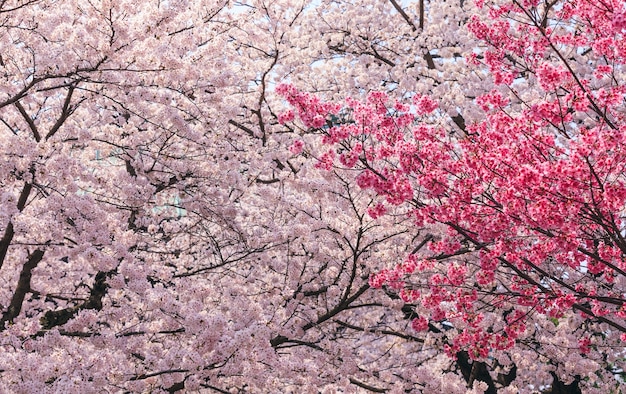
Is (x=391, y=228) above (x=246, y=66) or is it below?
below

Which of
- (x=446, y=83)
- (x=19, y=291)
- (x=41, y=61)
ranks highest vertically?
(x=446, y=83)

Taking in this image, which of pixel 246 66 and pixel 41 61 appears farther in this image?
pixel 246 66

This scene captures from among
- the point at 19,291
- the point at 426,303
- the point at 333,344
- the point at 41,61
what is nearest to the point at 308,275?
the point at 333,344

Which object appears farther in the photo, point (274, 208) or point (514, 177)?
point (274, 208)

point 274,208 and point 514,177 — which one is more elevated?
point 274,208

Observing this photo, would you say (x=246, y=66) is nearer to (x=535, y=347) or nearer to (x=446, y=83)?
(x=446, y=83)

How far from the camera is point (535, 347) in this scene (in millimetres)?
12031

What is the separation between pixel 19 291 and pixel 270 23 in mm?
6227

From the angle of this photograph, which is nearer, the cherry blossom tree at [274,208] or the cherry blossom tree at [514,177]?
the cherry blossom tree at [514,177]

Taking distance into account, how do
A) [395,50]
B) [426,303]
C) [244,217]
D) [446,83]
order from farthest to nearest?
[395,50], [446,83], [244,217], [426,303]

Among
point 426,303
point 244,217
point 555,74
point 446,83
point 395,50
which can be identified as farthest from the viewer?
point 395,50

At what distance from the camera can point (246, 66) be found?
1284 centimetres

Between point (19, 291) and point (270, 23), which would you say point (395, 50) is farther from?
point (19, 291)

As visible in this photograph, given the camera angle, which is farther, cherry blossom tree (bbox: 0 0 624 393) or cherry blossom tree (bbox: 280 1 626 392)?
cherry blossom tree (bbox: 0 0 624 393)
